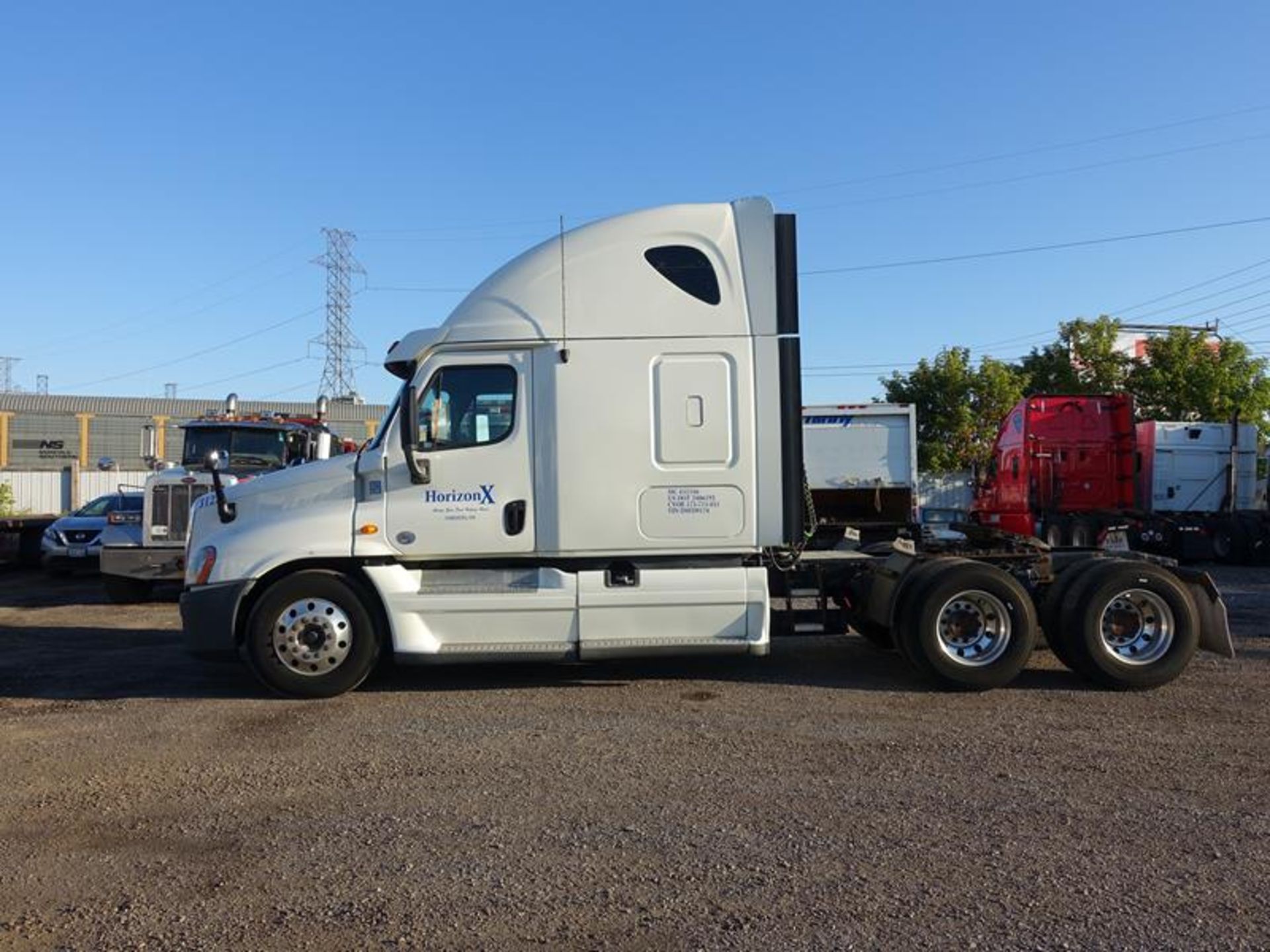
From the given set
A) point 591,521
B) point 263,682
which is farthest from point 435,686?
point 591,521

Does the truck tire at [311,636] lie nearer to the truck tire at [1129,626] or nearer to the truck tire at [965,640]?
the truck tire at [965,640]

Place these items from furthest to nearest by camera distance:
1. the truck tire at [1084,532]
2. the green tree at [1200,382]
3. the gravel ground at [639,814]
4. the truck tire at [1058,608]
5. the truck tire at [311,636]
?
1. the green tree at [1200,382]
2. the truck tire at [1084,532]
3. the truck tire at [1058,608]
4. the truck tire at [311,636]
5. the gravel ground at [639,814]

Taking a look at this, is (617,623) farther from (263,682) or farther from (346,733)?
(263,682)

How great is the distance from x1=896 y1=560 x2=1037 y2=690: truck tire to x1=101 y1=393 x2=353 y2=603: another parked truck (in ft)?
22.3

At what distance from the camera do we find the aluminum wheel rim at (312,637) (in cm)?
745

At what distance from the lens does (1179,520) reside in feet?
68.0

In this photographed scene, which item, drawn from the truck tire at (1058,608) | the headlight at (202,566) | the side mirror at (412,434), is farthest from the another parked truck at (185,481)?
the truck tire at (1058,608)

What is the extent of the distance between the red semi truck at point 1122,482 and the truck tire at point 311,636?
51.1 ft

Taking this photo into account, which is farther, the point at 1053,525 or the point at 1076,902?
the point at 1053,525

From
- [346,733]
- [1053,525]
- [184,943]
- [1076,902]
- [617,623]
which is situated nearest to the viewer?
[184,943]

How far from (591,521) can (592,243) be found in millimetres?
2157

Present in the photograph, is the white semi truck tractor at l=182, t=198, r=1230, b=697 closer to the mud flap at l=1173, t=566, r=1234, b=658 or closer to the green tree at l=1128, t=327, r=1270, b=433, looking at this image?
the mud flap at l=1173, t=566, r=1234, b=658

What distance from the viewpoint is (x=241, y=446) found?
15.2 m

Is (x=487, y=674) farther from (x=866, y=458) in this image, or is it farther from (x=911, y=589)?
(x=866, y=458)
